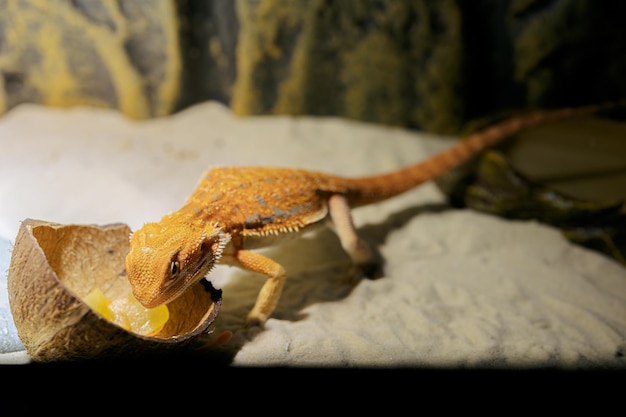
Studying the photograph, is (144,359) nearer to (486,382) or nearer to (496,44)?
(486,382)

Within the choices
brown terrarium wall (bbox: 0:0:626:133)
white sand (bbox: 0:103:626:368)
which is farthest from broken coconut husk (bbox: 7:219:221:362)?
brown terrarium wall (bbox: 0:0:626:133)

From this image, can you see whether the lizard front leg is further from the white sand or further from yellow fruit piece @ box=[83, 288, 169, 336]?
yellow fruit piece @ box=[83, 288, 169, 336]

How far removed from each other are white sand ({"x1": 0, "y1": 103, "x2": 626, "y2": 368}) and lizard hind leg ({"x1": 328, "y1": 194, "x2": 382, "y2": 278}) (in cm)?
9

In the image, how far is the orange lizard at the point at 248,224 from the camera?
2057 millimetres

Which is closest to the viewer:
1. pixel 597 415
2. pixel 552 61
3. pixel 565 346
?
pixel 597 415

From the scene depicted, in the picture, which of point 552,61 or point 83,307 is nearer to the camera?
point 83,307

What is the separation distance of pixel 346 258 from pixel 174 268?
147cm

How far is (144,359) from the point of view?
1.93 m

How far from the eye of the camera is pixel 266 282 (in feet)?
8.62

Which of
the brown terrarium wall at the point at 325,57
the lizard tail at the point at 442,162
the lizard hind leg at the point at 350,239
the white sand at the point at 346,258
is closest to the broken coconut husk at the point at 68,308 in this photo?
the white sand at the point at 346,258

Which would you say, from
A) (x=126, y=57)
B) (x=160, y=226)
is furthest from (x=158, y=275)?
(x=126, y=57)

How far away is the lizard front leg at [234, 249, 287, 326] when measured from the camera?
255 centimetres

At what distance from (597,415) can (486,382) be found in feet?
1.37

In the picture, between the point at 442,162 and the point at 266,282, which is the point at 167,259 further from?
the point at 442,162
